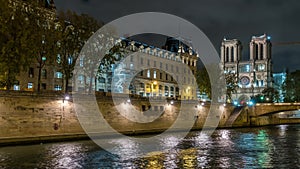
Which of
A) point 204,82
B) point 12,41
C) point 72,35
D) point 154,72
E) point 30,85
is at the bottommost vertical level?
point 30,85

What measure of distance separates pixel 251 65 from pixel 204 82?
8454cm

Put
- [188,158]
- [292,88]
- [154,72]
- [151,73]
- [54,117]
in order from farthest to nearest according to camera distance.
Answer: [292,88], [154,72], [151,73], [54,117], [188,158]

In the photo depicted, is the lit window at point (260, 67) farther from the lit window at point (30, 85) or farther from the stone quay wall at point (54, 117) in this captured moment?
the lit window at point (30, 85)

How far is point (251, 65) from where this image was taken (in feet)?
529

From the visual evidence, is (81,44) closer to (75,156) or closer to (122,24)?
(122,24)

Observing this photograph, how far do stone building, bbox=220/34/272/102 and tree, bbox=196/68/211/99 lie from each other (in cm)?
7157

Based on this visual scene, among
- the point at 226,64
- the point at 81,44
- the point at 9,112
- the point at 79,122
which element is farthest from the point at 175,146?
the point at 226,64

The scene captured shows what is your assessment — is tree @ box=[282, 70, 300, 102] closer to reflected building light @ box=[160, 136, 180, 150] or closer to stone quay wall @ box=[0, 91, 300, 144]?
stone quay wall @ box=[0, 91, 300, 144]

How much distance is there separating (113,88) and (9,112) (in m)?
41.1

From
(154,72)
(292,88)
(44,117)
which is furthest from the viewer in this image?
(292,88)

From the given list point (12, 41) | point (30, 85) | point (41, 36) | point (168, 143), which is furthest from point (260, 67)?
point (12, 41)

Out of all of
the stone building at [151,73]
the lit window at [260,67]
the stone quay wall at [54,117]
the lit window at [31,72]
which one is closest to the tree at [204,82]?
the stone building at [151,73]

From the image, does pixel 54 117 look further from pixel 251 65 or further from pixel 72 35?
→ pixel 251 65

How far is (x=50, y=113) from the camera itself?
41031 mm
